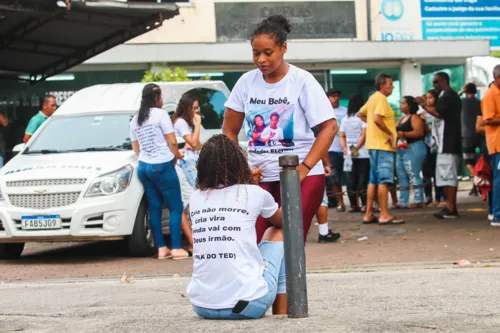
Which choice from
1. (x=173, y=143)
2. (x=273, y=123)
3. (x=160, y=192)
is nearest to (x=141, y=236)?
(x=160, y=192)

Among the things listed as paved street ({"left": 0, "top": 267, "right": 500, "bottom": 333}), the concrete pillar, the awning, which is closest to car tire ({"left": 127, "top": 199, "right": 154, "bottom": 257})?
paved street ({"left": 0, "top": 267, "right": 500, "bottom": 333})

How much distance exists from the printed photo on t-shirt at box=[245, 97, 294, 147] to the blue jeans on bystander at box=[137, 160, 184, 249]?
5684 millimetres

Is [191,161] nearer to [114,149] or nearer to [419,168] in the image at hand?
[114,149]

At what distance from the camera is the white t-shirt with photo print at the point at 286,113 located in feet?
20.6

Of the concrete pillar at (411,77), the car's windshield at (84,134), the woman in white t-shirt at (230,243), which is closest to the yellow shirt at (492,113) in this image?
the car's windshield at (84,134)

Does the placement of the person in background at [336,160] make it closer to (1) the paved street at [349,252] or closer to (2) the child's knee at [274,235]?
(1) the paved street at [349,252]

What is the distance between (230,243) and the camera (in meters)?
5.82

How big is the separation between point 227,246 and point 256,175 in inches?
22.0

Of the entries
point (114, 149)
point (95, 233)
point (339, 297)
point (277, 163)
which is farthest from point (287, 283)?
point (114, 149)

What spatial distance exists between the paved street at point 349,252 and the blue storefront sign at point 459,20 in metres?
11.9

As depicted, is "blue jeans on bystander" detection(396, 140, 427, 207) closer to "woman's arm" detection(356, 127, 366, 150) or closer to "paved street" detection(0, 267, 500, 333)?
"woman's arm" detection(356, 127, 366, 150)

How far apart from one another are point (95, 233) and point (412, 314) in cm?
597

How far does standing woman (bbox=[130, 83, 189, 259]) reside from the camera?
1189 cm

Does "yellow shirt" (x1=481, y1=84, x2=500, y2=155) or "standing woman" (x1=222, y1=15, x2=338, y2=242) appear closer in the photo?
"standing woman" (x1=222, y1=15, x2=338, y2=242)
